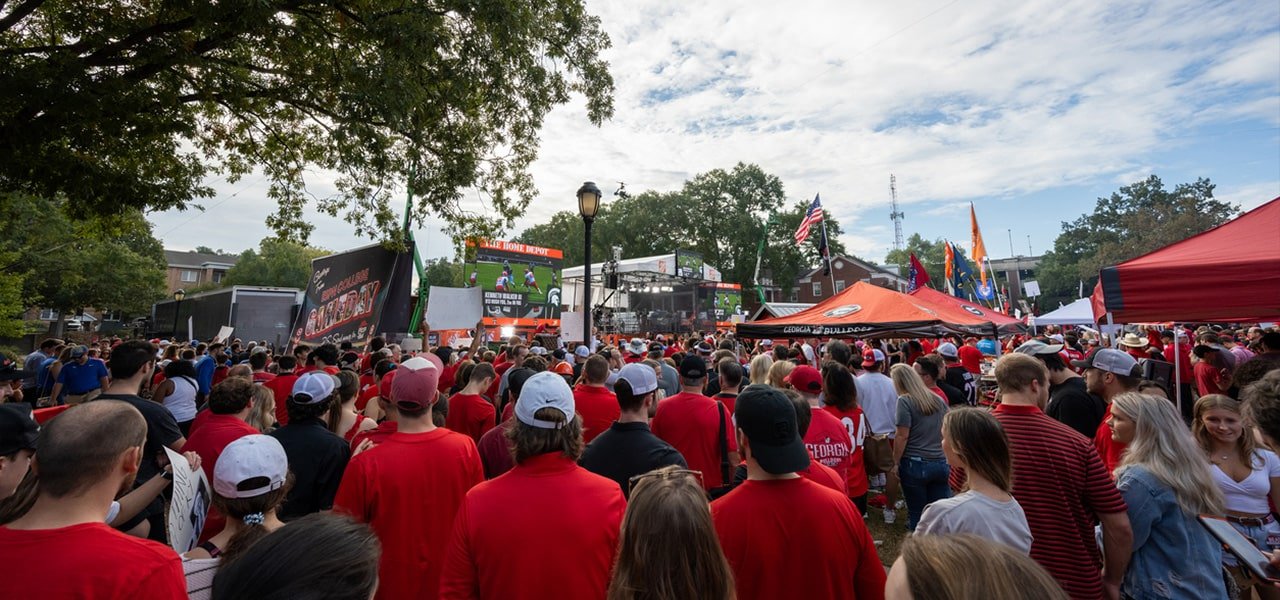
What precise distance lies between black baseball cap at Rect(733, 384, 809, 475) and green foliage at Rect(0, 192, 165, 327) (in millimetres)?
23879

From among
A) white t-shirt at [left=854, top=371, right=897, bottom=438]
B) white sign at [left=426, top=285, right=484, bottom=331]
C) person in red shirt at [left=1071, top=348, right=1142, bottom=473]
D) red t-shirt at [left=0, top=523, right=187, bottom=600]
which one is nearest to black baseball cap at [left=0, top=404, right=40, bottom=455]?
red t-shirt at [left=0, top=523, right=187, bottom=600]

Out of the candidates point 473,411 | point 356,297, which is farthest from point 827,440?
point 356,297

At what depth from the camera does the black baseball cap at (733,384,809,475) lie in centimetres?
202

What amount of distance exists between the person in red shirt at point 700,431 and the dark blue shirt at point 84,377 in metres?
7.34

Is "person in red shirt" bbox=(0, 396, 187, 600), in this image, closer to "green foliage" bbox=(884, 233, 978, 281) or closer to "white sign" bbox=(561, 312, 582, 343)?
"white sign" bbox=(561, 312, 582, 343)

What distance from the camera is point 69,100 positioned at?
512cm

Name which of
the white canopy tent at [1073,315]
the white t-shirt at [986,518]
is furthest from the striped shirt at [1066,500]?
the white canopy tent at [1073,315]

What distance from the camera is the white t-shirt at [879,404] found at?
6105 millimetres

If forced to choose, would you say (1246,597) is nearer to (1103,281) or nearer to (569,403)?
(1103,281)

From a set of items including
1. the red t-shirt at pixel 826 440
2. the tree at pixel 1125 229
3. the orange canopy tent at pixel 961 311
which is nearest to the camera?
the red t-shirt at pixel 826 440

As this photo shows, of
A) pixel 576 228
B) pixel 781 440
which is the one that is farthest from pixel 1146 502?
pixel 576 228

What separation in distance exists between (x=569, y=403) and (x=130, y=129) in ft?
27.8

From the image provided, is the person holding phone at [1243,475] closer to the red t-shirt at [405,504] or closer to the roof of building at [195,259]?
the red t-shirt at [405,504]

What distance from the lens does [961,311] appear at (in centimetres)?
1115
